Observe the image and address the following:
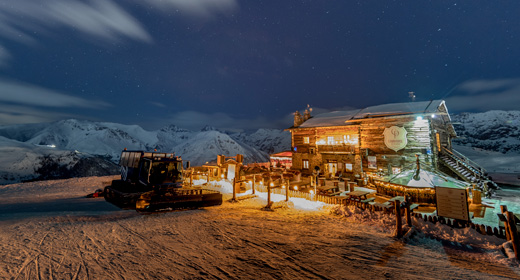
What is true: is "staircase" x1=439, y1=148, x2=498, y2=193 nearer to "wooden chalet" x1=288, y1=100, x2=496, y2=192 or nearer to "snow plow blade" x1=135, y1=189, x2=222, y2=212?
"wooden chalet" x1=288, y1=100, x2=496, y2=192

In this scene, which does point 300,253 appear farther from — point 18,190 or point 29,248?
point 18,190

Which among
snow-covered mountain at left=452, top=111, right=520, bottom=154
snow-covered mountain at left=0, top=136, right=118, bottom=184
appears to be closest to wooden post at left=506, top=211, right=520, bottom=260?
snow-covered mountain at left=0, top=136, right=118, bottom=184

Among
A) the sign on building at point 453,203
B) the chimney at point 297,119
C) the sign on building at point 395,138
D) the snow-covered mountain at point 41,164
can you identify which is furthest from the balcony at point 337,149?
the snow-covered mountain at point 41,164

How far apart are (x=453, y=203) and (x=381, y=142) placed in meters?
14.8

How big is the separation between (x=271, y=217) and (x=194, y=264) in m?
5.15

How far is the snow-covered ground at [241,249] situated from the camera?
495cm

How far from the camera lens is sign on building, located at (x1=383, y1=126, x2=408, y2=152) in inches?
794

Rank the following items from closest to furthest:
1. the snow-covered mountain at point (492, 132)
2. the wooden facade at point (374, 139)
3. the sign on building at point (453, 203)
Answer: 1. the sign on building at point (453, 203)
2. the wooden facade at point (374, 139)
3. the snow-covered mountain at point (492, 132)

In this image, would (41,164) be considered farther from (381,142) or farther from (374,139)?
(381,142)

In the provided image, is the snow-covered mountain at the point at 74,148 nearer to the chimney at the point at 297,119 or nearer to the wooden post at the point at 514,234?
the chimney at the point at 297,119

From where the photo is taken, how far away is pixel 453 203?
25.9 feet

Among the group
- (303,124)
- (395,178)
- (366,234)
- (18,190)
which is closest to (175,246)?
(366,234)

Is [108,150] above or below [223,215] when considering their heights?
above

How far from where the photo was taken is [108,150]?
96.8 metres
